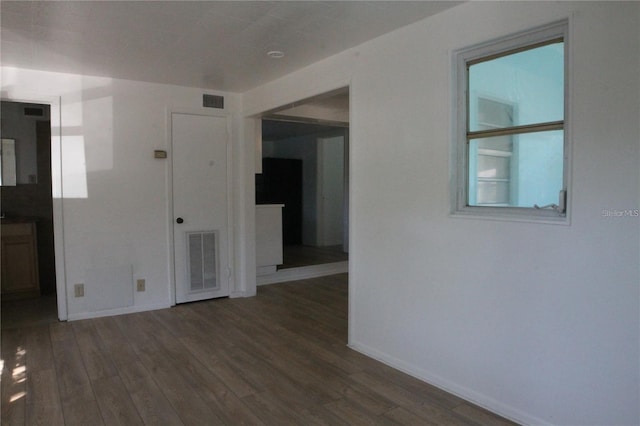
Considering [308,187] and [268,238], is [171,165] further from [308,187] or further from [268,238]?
[308,187]

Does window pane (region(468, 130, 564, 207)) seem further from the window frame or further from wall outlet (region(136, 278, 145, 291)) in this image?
wall outlet (region(136, 278, 145, 291))

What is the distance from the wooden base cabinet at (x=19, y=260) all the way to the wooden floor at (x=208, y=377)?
1.21 meters

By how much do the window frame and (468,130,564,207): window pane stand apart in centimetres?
4

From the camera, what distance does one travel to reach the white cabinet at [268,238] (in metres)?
5.88

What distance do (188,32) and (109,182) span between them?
2.05m

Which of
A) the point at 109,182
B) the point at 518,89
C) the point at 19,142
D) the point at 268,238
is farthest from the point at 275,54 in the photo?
the point at 19,142

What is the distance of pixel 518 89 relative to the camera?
2418 millimetres

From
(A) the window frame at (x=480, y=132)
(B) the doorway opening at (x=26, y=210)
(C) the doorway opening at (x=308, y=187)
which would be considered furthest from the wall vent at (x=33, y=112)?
(A) the window frame at (x=480, y=132)

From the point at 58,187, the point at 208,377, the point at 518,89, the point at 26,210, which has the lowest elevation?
the point at 208,377

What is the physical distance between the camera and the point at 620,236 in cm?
195

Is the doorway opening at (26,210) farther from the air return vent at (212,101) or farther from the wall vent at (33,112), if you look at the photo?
the air return vent at (212,101)

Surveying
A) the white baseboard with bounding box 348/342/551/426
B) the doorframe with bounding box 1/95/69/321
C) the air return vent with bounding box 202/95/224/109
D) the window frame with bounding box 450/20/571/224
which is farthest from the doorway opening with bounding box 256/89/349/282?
the window frame with bounding box 450/20/571/224

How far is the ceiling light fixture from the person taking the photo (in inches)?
136

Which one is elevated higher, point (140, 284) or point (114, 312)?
point (140, 284)
